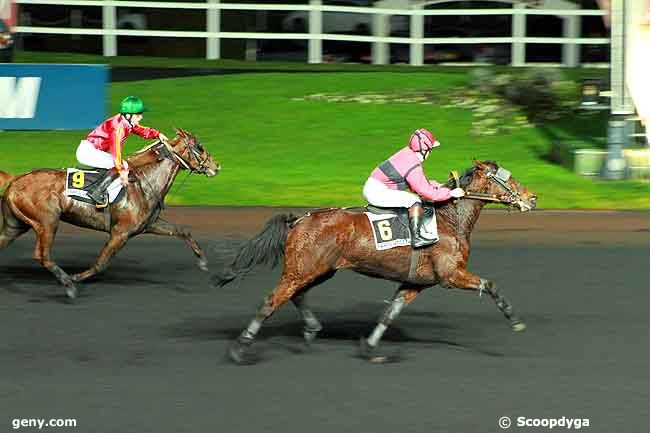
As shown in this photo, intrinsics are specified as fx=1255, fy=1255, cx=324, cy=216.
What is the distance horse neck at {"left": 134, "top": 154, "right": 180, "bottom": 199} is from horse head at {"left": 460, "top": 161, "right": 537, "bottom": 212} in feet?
12.2

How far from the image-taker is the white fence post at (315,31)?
30.1m

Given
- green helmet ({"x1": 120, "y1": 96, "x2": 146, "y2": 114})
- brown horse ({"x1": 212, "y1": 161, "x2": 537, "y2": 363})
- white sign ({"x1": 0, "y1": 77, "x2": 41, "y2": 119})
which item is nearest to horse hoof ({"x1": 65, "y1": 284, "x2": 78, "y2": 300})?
green helmet ({"x1": 120, "y1": 96, "x2": 146, "y2": 114})

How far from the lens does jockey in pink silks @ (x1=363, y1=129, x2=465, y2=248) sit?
10.0 metres

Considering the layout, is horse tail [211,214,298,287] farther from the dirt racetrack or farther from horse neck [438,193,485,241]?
horse neck [438,193,485,241]

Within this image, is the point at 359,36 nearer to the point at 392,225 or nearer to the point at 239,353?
the point at 392,225

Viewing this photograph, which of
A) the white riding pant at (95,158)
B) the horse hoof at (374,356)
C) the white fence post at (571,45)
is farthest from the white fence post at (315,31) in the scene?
the horse hoof at (374,356)

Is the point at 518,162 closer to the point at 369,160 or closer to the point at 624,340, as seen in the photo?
the point at 369,160

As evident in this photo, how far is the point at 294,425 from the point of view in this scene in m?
8.32

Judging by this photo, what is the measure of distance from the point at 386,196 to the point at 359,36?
2008cm

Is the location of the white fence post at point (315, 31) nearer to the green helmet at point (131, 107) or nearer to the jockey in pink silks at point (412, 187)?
the green helmet at point (131, 107)

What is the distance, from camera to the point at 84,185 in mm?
12445

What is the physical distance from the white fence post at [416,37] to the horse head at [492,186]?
773 inches

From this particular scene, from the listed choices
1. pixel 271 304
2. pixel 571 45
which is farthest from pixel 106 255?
pixel 571 45

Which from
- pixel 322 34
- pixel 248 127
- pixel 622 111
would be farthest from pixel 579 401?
pixel 322 34
